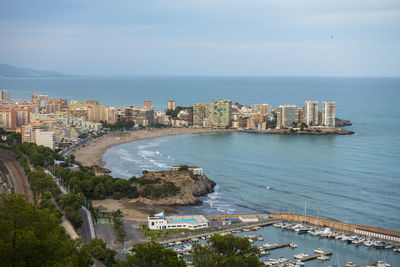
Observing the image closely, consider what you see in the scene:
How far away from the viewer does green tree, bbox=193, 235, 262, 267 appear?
31.3 feet

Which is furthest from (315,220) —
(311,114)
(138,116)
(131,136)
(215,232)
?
(138,116)

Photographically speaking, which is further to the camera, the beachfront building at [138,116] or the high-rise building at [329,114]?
the beachfront building at [138,116]

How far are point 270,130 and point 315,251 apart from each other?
102 ft

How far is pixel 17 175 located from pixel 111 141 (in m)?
16.3

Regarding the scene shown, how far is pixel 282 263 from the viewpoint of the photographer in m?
14.0

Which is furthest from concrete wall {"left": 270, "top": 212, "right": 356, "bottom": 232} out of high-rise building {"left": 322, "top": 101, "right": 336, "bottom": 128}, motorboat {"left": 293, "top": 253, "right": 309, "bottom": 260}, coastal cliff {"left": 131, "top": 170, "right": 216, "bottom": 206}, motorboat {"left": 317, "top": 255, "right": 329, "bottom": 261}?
high-rise building {"left": 322, "top": 101, "right": 336, "bottom": 128}

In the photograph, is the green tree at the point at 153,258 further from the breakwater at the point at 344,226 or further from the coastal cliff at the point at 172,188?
the coastal cliff at the point at 172,188

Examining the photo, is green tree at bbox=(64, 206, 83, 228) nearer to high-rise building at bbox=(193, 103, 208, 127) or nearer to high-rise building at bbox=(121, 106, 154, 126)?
high-rise building at bbox=(121, 106, 154, 126)

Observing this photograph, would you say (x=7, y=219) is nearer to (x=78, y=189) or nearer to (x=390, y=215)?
(x=78, y=189)

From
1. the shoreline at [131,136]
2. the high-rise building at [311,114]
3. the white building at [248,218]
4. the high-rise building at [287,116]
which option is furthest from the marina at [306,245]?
the high-rise building at [311,114]

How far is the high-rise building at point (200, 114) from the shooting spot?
49.4 meters

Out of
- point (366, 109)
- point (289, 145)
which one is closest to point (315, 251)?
point (289, 145)

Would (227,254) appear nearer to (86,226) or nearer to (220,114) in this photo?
(86,226)

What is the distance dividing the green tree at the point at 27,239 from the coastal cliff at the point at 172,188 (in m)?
11.7
